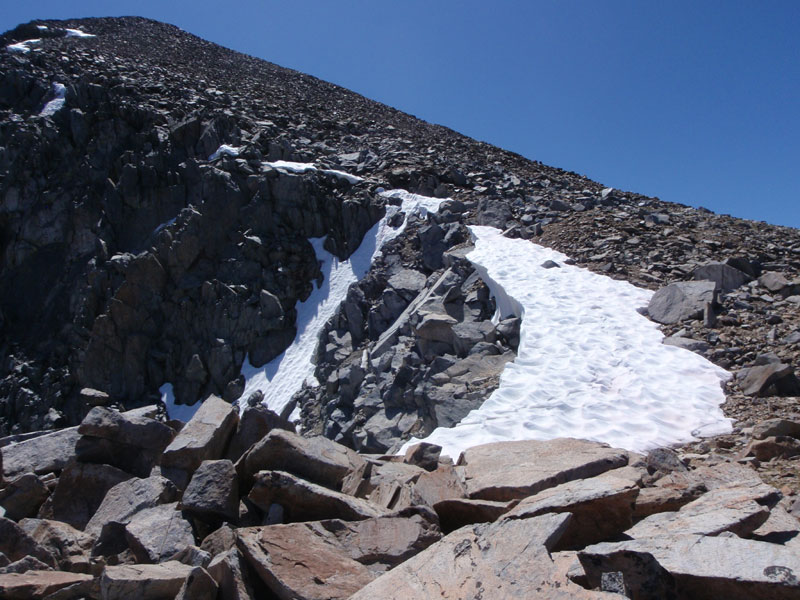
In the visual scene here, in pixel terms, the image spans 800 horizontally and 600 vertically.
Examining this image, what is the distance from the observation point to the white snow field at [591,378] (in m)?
8.16

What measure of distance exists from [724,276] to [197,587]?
11.9 meters

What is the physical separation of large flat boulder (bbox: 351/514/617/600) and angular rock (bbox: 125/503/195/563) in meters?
2.16

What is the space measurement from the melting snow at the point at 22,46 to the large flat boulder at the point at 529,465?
151 ft

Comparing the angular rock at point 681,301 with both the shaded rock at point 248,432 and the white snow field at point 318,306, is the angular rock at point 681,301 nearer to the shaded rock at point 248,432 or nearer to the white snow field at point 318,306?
the shaded rock at point 248,432

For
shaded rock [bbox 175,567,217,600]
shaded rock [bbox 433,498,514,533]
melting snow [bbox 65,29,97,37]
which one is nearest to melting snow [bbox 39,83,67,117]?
melting snow [bbox 65,29,97,37]

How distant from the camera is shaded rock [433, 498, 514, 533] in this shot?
468 cm

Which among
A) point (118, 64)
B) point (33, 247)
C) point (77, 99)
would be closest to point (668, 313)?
point (33, 247)

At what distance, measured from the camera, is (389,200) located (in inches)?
877

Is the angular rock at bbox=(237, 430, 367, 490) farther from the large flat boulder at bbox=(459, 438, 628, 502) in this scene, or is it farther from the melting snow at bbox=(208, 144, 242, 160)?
the melting snow at bbox=(208, 144, 242, 160)

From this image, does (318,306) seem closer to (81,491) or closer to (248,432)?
(248,432)

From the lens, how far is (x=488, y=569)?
334 cm

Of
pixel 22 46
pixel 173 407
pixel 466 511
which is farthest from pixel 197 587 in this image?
pixel 22 46

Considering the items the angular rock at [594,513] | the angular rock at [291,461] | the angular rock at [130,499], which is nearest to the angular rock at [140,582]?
the angular rock at [291,461]

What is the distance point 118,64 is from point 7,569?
41913mm
